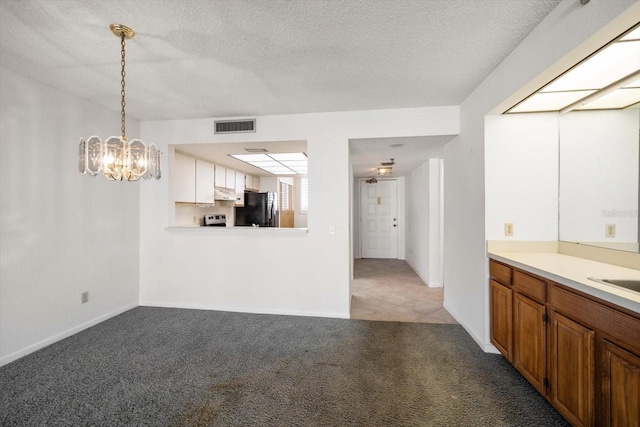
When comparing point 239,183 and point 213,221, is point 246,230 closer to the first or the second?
point 213,221

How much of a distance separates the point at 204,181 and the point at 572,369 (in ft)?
15.7

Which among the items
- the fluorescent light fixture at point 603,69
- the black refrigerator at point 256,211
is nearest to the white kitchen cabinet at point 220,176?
the black refrigerator at point 256,211

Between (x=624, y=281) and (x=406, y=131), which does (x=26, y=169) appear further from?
(x=624, y=281)

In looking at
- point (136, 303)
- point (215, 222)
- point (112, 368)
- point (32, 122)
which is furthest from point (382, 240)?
point (32, 122)

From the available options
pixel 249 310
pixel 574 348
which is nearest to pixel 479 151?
pixel 574 348

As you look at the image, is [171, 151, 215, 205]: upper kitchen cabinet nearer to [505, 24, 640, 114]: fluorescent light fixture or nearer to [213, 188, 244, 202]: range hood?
[213, 188, 244, 202]: range hood

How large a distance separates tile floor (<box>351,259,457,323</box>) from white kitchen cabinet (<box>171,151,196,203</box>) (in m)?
2.87

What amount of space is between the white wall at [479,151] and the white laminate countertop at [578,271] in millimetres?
403

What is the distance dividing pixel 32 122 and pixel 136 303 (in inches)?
92.7

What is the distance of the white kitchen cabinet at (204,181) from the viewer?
15.0ft

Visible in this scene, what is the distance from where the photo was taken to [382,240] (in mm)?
7680

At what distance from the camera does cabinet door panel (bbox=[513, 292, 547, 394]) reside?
182 centimetres

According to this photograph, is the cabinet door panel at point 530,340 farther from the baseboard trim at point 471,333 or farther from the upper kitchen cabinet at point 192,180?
the upper kitchen cabinet at point 192,180

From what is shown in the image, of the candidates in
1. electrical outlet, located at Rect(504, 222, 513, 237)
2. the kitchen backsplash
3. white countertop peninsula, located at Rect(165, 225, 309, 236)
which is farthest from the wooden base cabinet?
the kitchen backsplash
